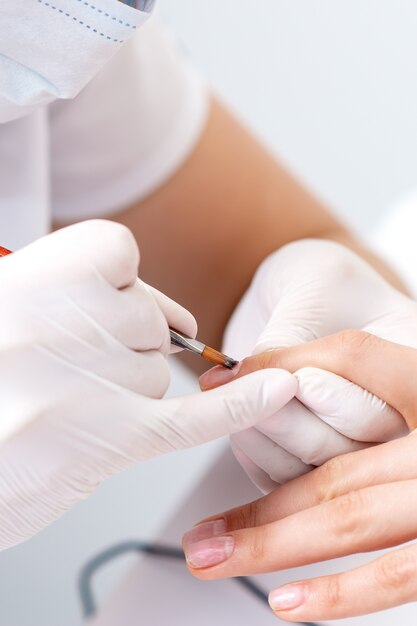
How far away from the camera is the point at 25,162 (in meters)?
0.80

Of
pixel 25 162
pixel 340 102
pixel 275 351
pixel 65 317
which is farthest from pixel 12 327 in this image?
pixel 340 102

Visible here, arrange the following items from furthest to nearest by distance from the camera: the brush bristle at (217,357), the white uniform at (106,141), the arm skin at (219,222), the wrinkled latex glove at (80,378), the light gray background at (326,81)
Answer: the light gray background at (326,81), the arm skin at (219,222), the white uniform at (106,141), the brush bristle at (217,357), the wrinkled latex glove at (80,378)

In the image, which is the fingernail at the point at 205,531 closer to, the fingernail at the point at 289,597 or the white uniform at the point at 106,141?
the fingernail at the point at 289,597

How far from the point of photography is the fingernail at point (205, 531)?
65 centimetres

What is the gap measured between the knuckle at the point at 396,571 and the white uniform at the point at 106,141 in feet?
1.56

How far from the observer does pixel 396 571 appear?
0.58 m

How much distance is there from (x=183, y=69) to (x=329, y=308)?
40 centimetres

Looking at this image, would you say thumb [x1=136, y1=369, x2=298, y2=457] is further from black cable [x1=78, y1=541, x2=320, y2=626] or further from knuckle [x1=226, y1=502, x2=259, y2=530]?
black cable [x1=78, y1=541, x2=320, y2=626]

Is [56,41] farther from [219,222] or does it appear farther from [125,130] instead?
[219,222]

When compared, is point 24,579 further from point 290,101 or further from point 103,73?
point 290,101

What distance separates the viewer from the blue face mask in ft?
1.92

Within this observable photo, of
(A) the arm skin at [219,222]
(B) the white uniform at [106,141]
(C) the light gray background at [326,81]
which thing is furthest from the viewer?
(C) the light gray background at [326,81]

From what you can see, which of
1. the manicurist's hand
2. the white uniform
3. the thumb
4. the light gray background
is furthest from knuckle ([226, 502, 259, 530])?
the light gray background

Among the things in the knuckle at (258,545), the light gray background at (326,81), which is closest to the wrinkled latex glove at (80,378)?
the knuckle at (258,545)
